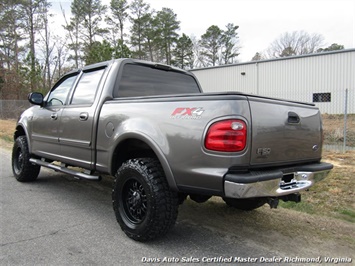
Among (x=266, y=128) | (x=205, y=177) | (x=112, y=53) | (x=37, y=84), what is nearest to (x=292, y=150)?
(x=266, y=128)

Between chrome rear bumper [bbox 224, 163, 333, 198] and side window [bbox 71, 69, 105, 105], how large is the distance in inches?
93.5

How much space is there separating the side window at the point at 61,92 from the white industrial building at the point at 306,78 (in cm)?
1547

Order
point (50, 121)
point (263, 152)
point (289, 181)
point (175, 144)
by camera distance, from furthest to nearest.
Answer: point (50, 121), point (289, 181), point (175, 144), point (263, 152)

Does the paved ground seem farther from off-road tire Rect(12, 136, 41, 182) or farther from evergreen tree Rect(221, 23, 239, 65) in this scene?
evergreen tree Rect(221, 23, 239, 65)

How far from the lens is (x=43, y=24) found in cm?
3356

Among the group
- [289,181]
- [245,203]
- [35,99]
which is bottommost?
[245,203]

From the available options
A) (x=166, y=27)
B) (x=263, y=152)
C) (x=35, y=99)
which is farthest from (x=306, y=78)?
(x=166, y=27)

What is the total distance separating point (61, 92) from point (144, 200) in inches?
109

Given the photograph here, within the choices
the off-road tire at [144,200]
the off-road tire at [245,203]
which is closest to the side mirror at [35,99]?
the off-road tire at [144,200]

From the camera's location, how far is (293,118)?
3.08m

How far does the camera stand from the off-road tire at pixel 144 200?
9.82 feet

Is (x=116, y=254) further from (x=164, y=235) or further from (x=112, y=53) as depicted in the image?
(x=112, y=53)

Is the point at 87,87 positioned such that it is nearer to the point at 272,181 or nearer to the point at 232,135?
the point at 232,135

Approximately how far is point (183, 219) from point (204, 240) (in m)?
0.64
